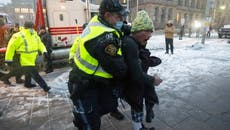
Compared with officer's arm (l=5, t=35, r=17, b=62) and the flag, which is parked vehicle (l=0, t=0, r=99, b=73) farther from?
officer's arm (l=5, t=35, r=17, b=62)

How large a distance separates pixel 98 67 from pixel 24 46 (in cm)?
316

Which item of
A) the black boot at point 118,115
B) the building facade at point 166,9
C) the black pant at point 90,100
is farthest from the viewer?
the building facade at point 166,9

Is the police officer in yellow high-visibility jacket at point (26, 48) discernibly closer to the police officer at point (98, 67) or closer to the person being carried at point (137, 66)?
the police officer at point (98, 67)

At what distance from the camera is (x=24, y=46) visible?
13.2ft

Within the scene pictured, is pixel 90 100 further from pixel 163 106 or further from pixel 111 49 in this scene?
pixel 163 106

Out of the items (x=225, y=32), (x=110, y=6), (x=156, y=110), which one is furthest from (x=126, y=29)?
(x=225, y=32)

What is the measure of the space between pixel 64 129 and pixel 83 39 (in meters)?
1.89

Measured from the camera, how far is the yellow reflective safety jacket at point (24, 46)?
398cm

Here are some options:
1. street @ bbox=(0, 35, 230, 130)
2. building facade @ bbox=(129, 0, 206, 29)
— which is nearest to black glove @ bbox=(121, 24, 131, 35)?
street @ bbox=(0, 35, 230, 130)

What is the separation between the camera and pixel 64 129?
285cm

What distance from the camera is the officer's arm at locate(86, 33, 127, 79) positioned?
149 centimetres

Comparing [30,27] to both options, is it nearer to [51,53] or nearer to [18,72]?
[18,72]

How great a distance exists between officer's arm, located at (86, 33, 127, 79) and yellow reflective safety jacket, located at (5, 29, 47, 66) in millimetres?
3167

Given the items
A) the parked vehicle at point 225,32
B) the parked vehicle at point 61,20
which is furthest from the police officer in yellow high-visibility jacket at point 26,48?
the parked vehicle at point 225,32
